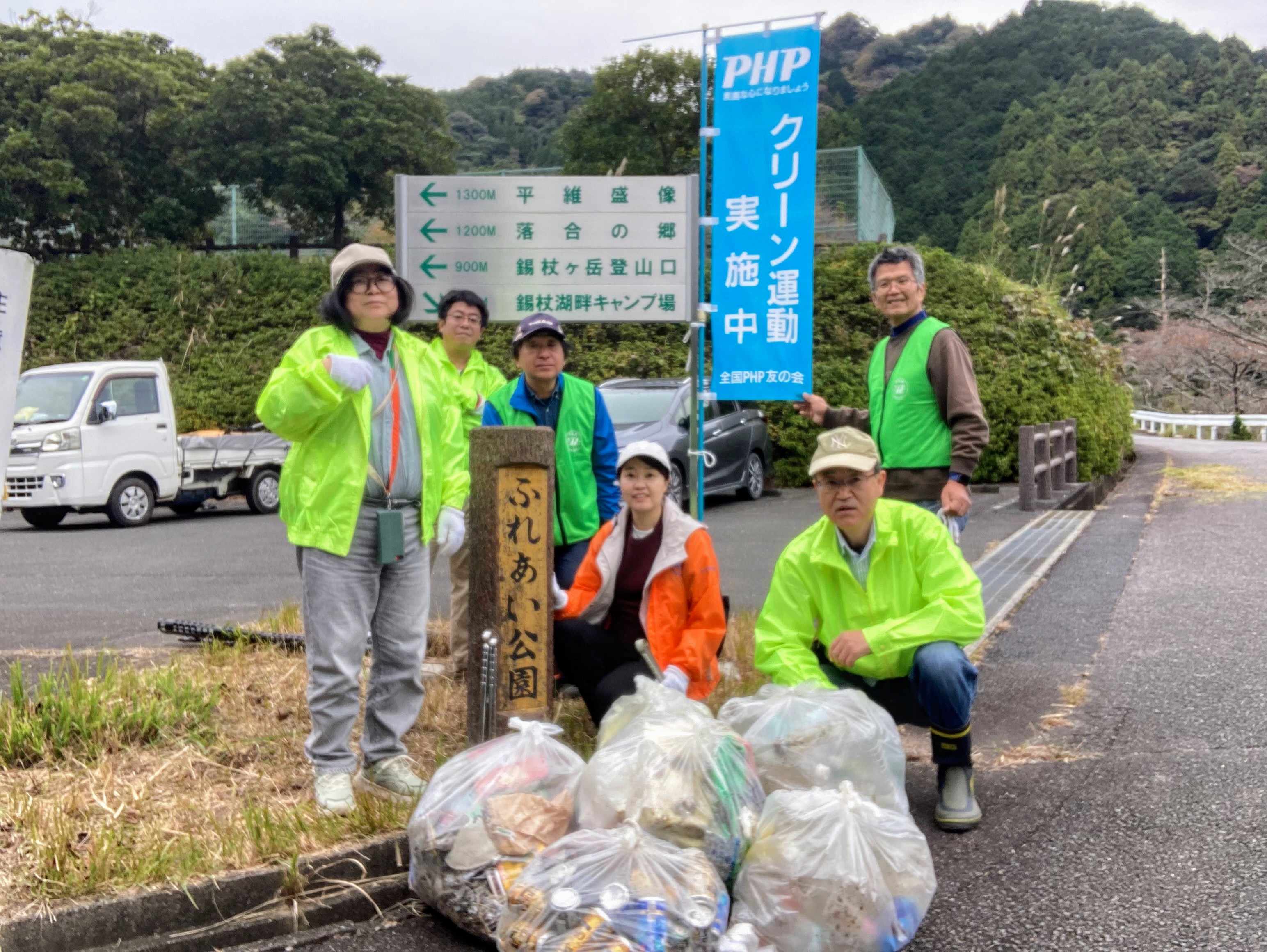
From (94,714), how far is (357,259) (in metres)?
2.01

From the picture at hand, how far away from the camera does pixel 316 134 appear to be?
29516mm

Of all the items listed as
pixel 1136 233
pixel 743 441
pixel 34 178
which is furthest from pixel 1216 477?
pixel 1136 233

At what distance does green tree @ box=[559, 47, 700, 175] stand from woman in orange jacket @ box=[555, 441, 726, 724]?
76.6 ft

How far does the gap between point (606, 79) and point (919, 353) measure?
24277 millimetres

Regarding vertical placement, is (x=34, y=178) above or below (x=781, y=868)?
above

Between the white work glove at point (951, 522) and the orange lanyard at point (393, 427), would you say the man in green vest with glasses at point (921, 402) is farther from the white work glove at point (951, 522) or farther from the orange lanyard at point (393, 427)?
the orange lanyard at point (393, 427)

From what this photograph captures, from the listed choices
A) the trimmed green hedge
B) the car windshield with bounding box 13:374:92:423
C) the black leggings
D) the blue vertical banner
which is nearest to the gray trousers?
the black leggings

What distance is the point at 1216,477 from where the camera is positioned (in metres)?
16.3

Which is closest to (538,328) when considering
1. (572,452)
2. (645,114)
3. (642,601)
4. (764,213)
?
(572,452)

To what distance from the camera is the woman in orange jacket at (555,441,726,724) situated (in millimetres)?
4188

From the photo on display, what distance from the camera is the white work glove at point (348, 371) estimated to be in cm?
355

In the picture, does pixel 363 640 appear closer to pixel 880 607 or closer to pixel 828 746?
pixel 828 746

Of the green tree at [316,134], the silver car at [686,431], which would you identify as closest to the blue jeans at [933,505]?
the silver car at [686,431]

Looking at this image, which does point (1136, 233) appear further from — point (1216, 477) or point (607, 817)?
point (607, 817)
